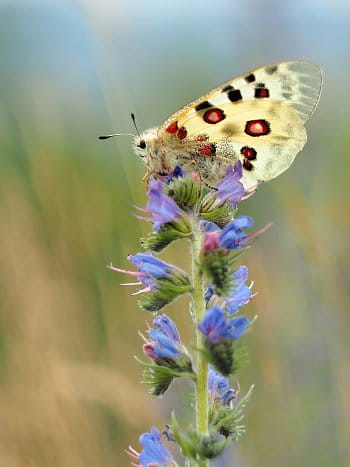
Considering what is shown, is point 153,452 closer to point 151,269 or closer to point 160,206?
point 151,269

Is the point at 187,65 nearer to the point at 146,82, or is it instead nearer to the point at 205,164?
the point at 146,82

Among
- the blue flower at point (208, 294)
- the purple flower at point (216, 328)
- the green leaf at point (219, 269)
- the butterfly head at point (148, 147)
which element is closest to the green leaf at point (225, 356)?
the purple flower at point (216, 328)

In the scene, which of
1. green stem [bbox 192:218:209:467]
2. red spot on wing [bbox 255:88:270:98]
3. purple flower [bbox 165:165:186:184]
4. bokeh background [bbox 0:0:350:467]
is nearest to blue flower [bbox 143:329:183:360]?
green stem [bbox 192:218:209:467]

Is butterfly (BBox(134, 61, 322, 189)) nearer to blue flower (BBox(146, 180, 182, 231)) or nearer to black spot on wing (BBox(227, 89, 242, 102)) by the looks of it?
black spot on wing (BBox(227, 89, 242, 102))

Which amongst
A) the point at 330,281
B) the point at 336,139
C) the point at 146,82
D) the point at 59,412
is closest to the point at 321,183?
the point at 336,139

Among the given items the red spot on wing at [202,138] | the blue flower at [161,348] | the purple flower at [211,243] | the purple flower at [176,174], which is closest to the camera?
the purple flower at [211,243]

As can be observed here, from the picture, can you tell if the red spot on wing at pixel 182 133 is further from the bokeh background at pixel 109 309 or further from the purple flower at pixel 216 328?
the bokeh background at pixel 109 309

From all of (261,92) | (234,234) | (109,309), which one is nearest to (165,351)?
(234,234)
